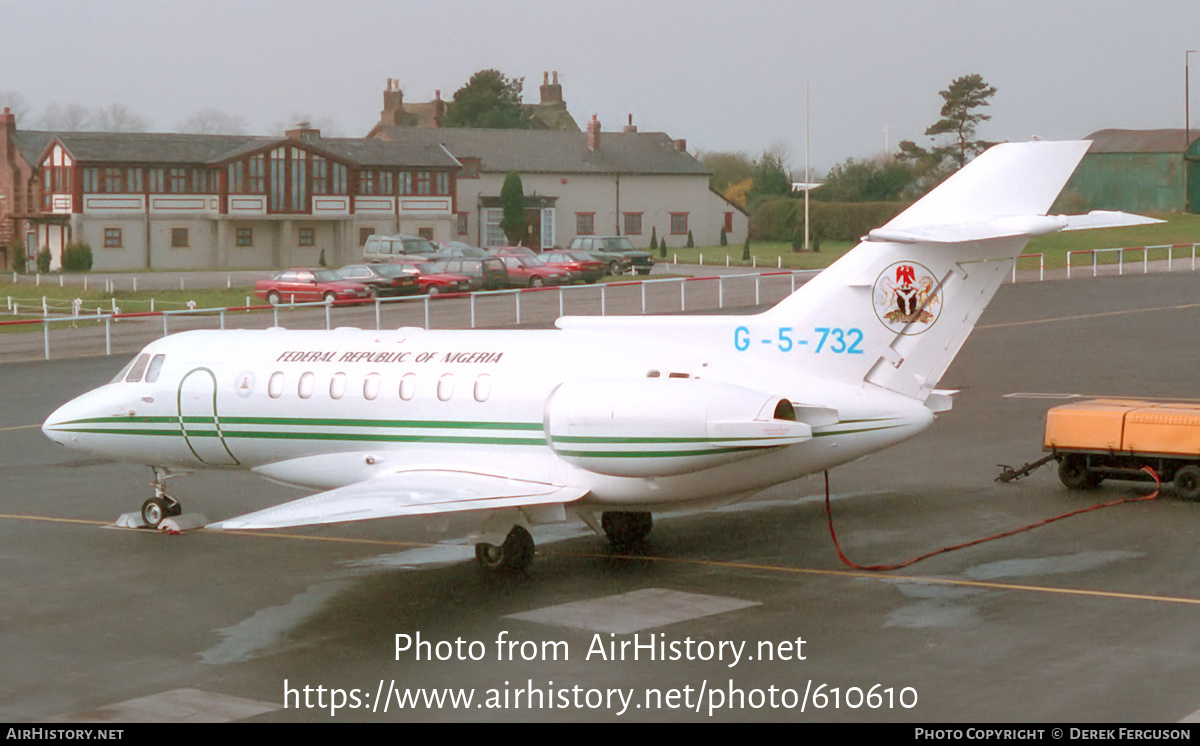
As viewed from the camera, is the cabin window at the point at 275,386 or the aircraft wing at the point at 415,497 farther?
the cabin window at the point at 275,386

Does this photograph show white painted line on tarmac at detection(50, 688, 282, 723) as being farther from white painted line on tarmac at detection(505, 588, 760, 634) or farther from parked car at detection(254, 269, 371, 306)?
parked car at detection(254, 269, 371, 306)

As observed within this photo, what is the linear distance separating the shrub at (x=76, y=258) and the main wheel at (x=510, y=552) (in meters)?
72.7

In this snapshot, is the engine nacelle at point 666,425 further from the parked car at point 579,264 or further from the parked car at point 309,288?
the parked car at point 579,264

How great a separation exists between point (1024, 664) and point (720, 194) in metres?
88.5

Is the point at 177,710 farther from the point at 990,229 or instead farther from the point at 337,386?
the point at 990,229

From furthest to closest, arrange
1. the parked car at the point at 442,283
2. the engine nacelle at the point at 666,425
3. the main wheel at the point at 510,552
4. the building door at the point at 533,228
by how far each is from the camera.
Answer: the building door at the point at 533,228 < the parked car at the point at 442,283 < the main wheel at the point at 510,552 < the engine nacelle at the point at 666,425

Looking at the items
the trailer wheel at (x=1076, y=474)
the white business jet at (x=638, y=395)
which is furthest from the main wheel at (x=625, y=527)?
the trailer wheel at (x=1076, y=474)

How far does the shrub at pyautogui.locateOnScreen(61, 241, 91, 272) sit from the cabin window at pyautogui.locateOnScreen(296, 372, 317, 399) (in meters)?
70.1

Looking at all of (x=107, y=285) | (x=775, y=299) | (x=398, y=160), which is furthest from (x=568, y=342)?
(x=398, y=160)

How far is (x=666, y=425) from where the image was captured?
49.3 ft

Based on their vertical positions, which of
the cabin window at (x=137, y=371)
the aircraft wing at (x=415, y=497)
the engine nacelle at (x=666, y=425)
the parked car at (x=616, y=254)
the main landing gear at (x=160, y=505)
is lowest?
the main landing gear at (x=160, y=505)

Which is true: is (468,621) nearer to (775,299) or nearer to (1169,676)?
(1169,676)

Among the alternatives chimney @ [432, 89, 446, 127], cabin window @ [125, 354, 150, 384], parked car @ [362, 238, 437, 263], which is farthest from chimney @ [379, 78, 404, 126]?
cabin window @ [125, 354, 150, 384]

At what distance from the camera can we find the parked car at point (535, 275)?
6412 cm
